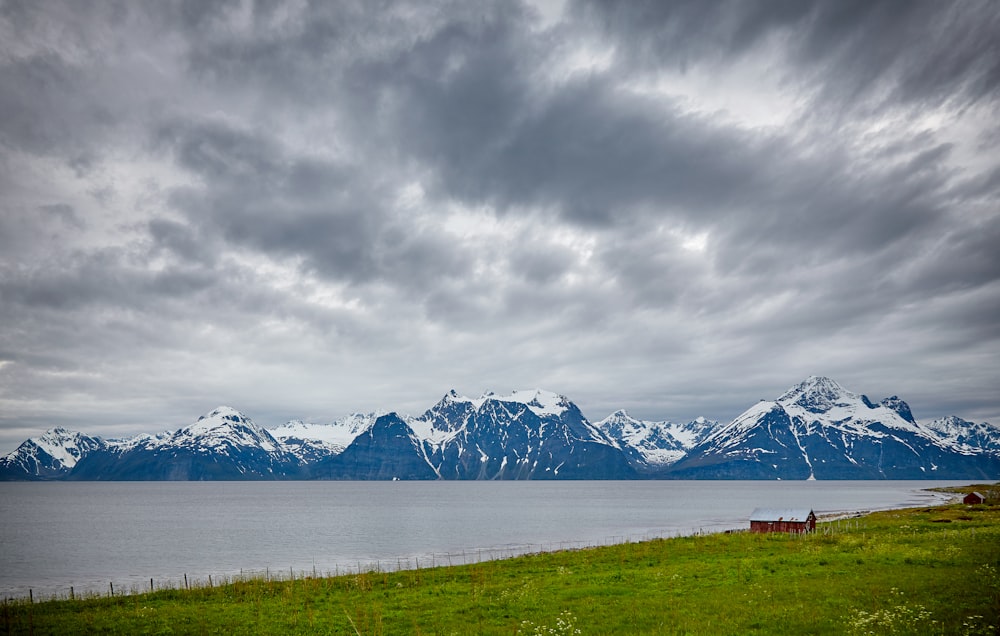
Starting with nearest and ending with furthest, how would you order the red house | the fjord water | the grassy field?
the grassy field < the fjord water < the red house

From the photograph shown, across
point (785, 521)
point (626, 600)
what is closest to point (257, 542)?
point (785, 521)

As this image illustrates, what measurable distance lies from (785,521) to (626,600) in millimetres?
63851

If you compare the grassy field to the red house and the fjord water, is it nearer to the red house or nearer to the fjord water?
the fjord water

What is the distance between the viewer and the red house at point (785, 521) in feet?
276

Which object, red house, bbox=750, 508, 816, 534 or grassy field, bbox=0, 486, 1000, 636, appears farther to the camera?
red house, bbox=750, 508, 816, 534

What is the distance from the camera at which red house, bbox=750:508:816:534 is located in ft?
276

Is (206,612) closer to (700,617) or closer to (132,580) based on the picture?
(700,617)

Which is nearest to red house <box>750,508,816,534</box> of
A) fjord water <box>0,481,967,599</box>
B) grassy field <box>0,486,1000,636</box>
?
fjord water <box>0,481,967,599</box>

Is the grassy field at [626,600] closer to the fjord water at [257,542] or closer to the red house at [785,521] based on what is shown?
the fjord water at [257,542]

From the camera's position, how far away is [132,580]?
7094cm

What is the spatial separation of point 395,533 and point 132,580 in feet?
204

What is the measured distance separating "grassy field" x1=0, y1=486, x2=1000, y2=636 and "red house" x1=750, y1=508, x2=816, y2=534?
30774mm

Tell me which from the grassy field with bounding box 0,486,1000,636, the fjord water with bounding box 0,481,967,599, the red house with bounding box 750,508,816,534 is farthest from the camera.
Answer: the red house with bounding box 750,508,816,534

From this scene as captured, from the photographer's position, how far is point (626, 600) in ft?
107
